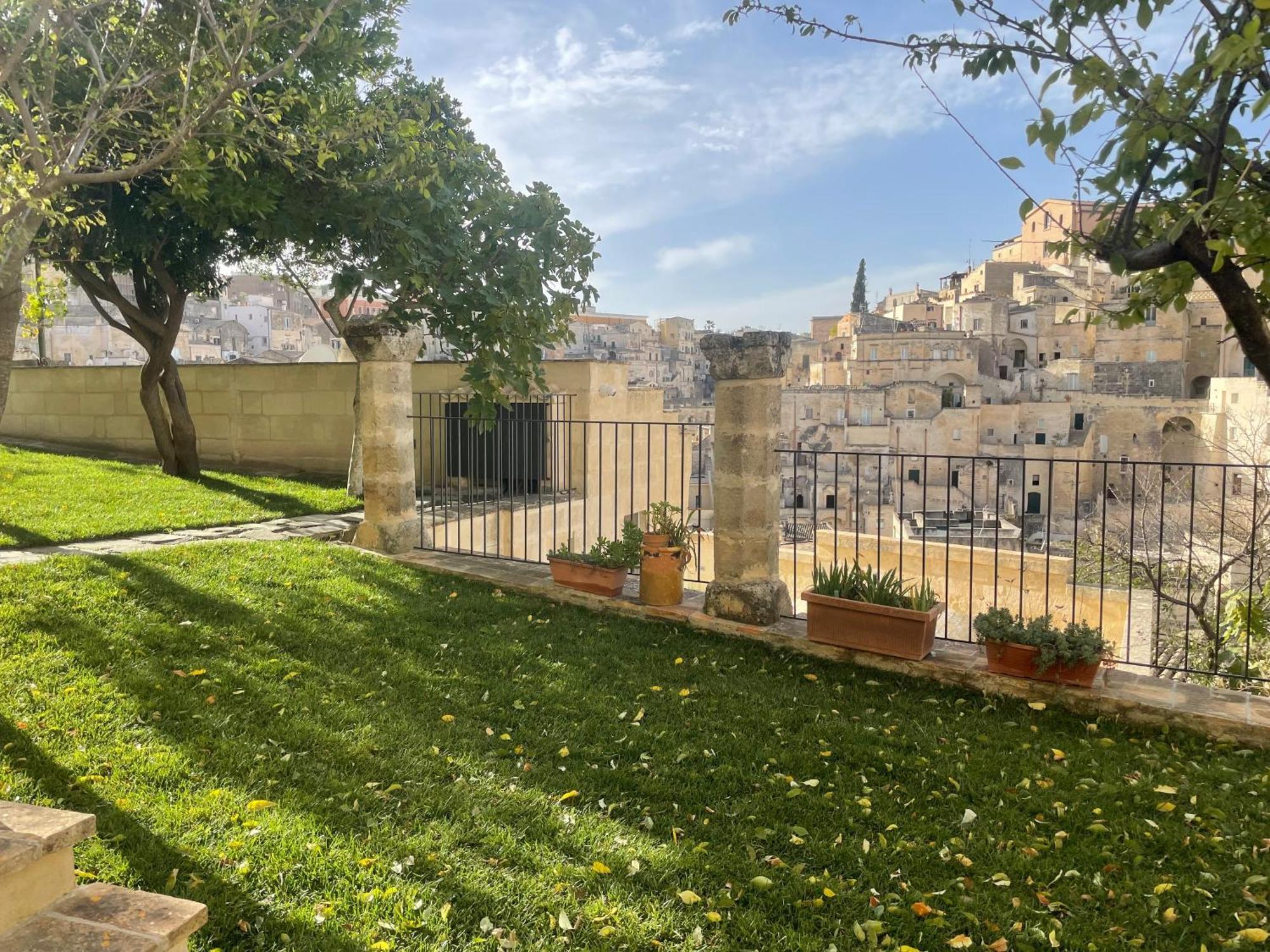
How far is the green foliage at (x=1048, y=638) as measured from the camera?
412cm

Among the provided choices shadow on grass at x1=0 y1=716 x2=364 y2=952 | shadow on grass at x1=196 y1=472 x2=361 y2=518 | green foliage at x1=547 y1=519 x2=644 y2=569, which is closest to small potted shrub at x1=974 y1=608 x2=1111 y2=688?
Result: green foliage at x1=547 y1=519 x2=644 y2=569

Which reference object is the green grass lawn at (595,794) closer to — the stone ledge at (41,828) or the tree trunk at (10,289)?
the stone ledge at (41,828)

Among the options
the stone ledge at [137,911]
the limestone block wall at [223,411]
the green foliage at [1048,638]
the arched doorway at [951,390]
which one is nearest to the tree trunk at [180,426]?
the limestone block wall at [223,411]

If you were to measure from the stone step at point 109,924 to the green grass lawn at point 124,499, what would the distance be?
594cm

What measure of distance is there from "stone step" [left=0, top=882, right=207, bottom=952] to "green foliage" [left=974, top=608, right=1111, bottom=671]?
12.2 ft

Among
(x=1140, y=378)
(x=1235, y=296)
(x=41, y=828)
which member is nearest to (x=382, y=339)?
(x=41, y=828)

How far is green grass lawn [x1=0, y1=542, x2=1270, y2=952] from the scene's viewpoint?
2.48m

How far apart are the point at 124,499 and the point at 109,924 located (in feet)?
27.0

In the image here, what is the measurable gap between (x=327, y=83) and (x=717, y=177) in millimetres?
18013

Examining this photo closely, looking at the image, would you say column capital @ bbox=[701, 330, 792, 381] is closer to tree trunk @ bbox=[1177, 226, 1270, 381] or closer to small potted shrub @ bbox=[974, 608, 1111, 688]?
small potted shrub @ bbox=[974, 608, 1111, 688]

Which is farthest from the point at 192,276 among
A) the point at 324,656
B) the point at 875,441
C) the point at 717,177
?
the point at 875,441

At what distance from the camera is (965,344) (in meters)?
61.2

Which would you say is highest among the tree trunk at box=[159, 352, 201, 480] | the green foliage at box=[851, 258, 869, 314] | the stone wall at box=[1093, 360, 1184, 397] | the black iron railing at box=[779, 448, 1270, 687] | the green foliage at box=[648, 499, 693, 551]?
the green foliage at box=[851, 258, 869, 314]

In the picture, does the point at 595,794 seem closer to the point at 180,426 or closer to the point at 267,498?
the point at 267,498
